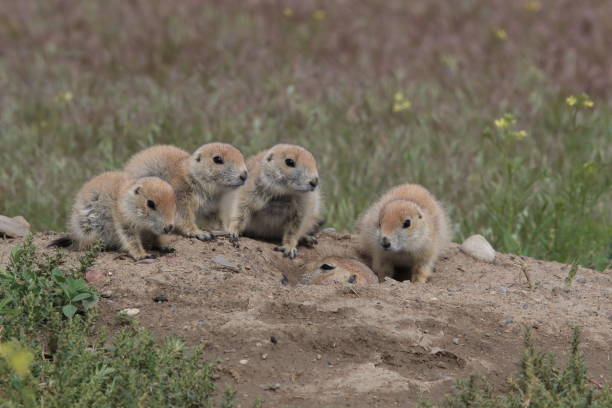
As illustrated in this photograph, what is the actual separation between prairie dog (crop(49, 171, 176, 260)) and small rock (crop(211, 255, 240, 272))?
0.36 m

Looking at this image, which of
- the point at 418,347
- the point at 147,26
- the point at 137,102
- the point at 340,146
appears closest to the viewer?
the point at 418,347

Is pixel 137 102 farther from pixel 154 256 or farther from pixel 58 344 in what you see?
pixel 58 344

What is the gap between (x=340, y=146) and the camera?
374 inches

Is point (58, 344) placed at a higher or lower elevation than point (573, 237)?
higher

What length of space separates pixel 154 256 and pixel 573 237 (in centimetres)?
334

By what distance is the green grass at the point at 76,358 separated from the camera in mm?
4090

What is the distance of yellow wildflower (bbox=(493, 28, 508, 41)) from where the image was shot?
12.5m

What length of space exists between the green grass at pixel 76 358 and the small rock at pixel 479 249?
8.87ft

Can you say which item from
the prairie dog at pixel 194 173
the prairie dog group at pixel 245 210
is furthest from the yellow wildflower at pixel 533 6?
the prairie dog at pixel 194 173

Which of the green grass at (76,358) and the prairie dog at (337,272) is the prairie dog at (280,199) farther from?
the green grass at (76,358)

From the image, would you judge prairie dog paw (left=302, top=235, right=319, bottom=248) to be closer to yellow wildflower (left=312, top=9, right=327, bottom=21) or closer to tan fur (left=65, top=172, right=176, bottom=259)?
tan fur (left=65, top=172, right=176, bottom=259)

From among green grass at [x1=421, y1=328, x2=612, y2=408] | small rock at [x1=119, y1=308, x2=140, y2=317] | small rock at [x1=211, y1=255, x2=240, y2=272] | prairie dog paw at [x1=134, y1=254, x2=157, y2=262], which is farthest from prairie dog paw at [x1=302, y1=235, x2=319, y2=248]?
green grass at [x1=421, y1=328, x2=612, y2=408]

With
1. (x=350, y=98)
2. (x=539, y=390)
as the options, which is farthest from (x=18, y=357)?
(x=350, y=98)

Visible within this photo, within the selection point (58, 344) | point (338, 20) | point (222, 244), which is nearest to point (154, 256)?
point (222, 244)
